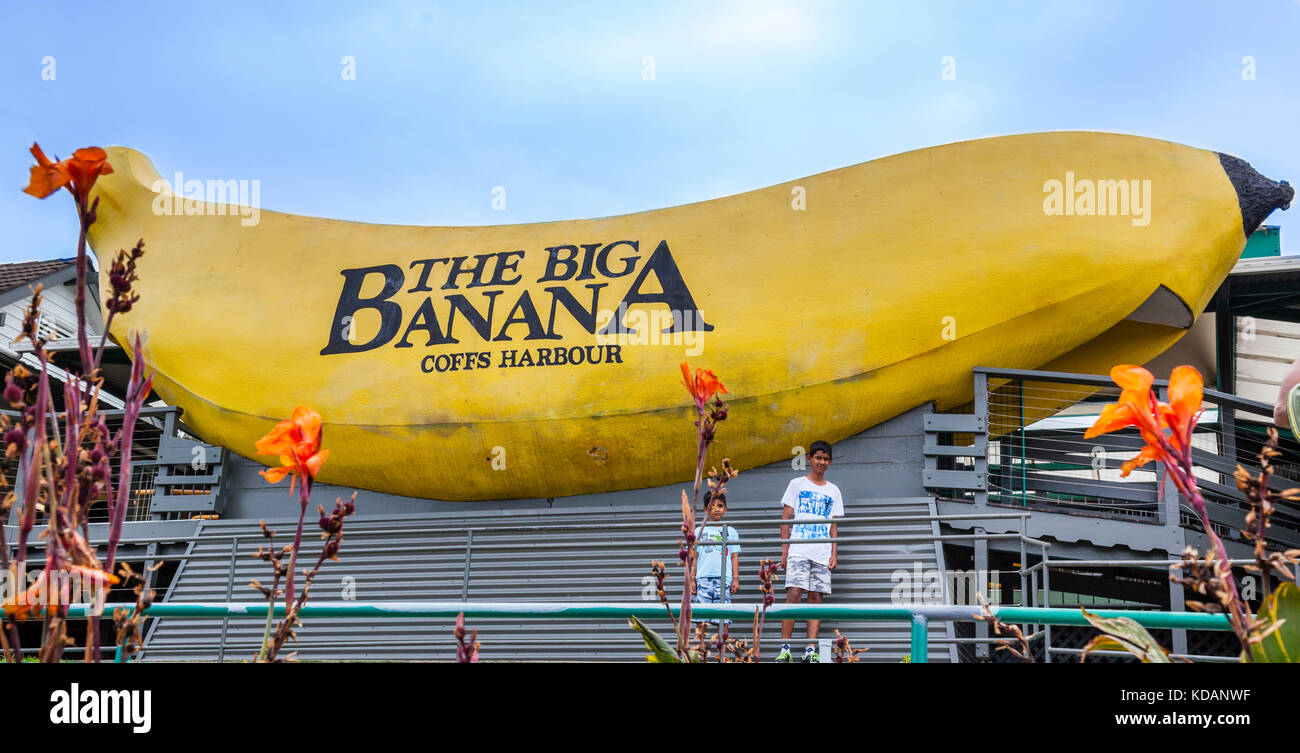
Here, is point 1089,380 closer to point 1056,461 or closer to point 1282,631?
point 1056,461

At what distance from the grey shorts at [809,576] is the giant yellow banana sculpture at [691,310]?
54.7 inches

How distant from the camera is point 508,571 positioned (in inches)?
329

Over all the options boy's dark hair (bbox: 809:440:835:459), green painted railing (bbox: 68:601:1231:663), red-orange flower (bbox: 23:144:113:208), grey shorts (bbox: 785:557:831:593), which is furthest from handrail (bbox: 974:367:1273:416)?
red-orange flower (bbox: 23:144:113:208)

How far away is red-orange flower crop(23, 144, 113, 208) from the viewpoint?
1.42 m

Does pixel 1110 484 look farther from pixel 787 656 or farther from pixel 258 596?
pixel 258 596

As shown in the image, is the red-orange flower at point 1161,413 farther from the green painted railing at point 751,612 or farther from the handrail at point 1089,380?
the handrail at point 1089,380

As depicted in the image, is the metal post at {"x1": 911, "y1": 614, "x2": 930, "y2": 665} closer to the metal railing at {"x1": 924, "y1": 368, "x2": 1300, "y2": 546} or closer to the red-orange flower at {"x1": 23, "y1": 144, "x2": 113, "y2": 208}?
the red-orange flower at {"x1": 23, "y1": 144, "x2": 113, "y2": 208}

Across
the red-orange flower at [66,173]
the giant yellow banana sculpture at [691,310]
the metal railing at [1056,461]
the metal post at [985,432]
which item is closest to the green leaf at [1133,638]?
the red-orange flower at [66,173]

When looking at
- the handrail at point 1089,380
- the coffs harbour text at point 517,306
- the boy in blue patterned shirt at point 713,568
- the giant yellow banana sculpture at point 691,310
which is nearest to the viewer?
the boy in blue patterned shirt at point 713,568

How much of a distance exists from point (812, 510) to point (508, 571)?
2532 millimetres

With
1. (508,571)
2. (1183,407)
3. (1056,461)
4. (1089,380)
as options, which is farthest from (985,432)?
(1183,407)

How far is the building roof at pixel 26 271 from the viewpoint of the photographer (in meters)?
17.0

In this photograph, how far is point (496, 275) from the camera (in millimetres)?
9250
